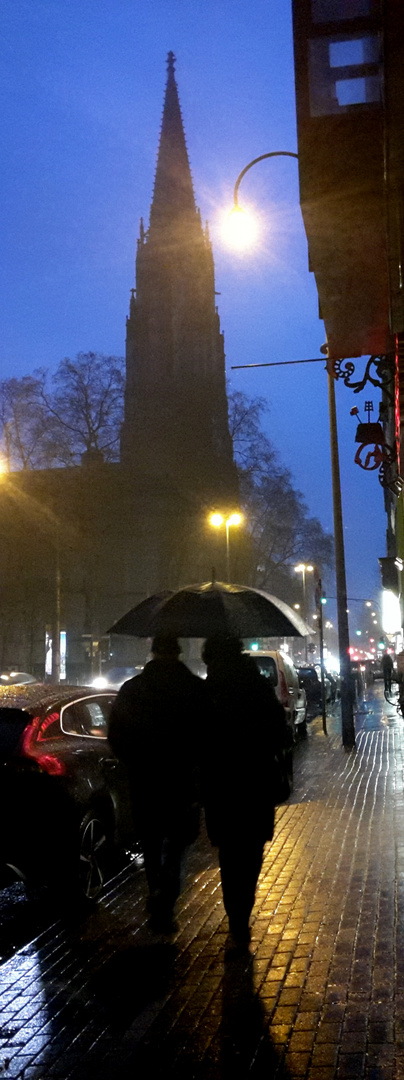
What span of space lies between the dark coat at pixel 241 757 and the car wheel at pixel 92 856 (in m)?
1.67

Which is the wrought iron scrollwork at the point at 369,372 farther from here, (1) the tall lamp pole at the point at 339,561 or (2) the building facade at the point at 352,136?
(1) the tall lamp pole at the point at 339,561

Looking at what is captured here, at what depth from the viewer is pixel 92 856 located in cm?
734

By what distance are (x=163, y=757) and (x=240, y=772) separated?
1.76 feet

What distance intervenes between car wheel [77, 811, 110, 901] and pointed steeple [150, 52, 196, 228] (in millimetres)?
86885

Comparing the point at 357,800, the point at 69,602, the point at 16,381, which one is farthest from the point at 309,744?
the point at 69,602

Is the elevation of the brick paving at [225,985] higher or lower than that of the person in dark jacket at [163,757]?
lower

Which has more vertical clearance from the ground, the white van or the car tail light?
the white van

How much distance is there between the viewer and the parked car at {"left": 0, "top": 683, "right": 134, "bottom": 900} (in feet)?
22.1

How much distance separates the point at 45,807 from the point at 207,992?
2083mm

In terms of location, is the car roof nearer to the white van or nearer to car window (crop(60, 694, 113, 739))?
car window (crop(60, 694, 113, 739))

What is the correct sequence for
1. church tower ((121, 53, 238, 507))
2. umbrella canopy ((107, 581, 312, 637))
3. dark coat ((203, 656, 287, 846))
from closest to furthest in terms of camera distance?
dark coat ((203, 656, 287, 846)), umbrella canopy ((107, 581, 312, 637)), church tower ((121, 53, 238, 507))

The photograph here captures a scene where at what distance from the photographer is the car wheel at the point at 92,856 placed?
23.2 feet

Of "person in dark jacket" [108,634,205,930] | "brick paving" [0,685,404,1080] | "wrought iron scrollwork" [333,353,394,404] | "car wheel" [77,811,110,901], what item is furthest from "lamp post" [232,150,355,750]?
"person in dark jacket" [108,634,205,930]

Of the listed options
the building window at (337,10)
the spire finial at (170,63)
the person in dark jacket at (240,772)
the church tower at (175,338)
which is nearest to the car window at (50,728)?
the person in dark jacket at (240,772)
